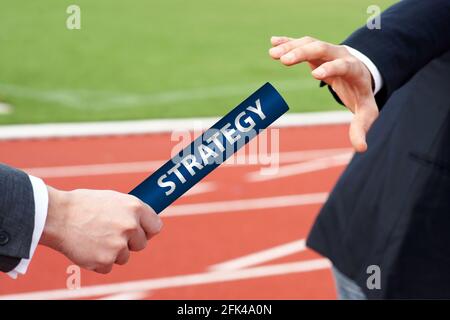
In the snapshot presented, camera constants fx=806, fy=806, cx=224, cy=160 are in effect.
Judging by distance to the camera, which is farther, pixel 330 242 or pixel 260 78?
pixel 260 78

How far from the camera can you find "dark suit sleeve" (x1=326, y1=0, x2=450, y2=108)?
5.65ft

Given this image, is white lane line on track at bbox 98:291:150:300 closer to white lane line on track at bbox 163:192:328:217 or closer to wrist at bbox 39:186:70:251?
white lane line on track at bbox 163:192:328:217

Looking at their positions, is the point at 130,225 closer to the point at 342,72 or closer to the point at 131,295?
the point at 342,72

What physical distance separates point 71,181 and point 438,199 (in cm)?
453

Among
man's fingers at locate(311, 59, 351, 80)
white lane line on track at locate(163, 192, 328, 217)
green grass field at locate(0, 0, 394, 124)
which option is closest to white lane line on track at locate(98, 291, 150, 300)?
white lane line on track at locate(163, 192, 328, 217)

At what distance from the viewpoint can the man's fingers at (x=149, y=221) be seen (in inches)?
60.2

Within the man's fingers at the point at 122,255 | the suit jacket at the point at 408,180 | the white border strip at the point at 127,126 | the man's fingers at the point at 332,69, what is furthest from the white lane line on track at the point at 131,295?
the white border strip at the point at 127,126

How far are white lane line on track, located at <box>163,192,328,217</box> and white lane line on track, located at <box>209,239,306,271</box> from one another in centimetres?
65

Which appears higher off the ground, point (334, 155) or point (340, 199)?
point (340, 199)

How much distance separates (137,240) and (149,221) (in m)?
0.07

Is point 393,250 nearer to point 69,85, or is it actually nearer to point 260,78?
point 69,85
